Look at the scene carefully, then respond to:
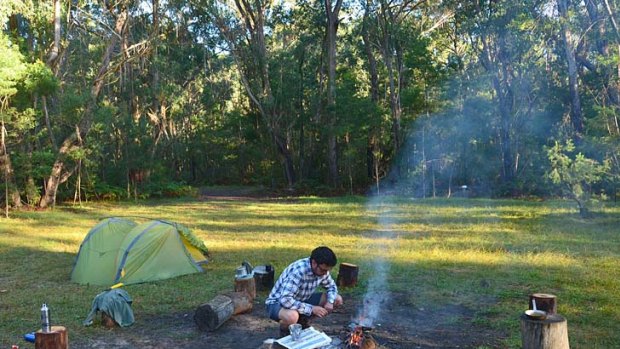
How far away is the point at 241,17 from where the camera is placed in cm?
2823

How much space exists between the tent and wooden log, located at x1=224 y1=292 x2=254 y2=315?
2424mm

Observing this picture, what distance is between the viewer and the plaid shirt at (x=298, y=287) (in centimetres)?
501

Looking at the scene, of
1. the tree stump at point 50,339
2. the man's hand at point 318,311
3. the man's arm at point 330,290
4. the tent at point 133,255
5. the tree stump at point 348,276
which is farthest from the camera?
the tent at point 133,255

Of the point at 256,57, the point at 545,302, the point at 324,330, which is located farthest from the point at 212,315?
the point at 256,57

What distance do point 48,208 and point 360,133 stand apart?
49.9 feet

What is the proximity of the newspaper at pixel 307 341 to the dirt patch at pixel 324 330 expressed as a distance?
0.51 meters

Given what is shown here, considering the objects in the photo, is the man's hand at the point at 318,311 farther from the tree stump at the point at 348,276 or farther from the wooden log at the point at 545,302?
the tree stump at the point at 348,276

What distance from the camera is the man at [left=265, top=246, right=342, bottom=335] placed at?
495 cm

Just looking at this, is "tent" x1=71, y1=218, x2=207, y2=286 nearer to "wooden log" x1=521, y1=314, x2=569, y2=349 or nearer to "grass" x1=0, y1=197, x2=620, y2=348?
"grass" x1=0, y1=197, x2=620, y2=348

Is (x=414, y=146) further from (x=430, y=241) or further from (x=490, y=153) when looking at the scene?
(x=430, y=241)

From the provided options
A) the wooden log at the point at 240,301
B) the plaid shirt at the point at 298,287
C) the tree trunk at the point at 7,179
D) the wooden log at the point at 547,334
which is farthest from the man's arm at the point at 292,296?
the tree trunk at the point at 7,179

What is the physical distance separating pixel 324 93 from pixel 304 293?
23783 mm

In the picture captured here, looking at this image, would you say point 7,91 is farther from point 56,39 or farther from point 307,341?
point 307,341

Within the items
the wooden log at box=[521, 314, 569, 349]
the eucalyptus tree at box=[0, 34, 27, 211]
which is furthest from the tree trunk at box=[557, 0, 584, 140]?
the eucalyptus tree at box=[0, 34, 27, 211]
